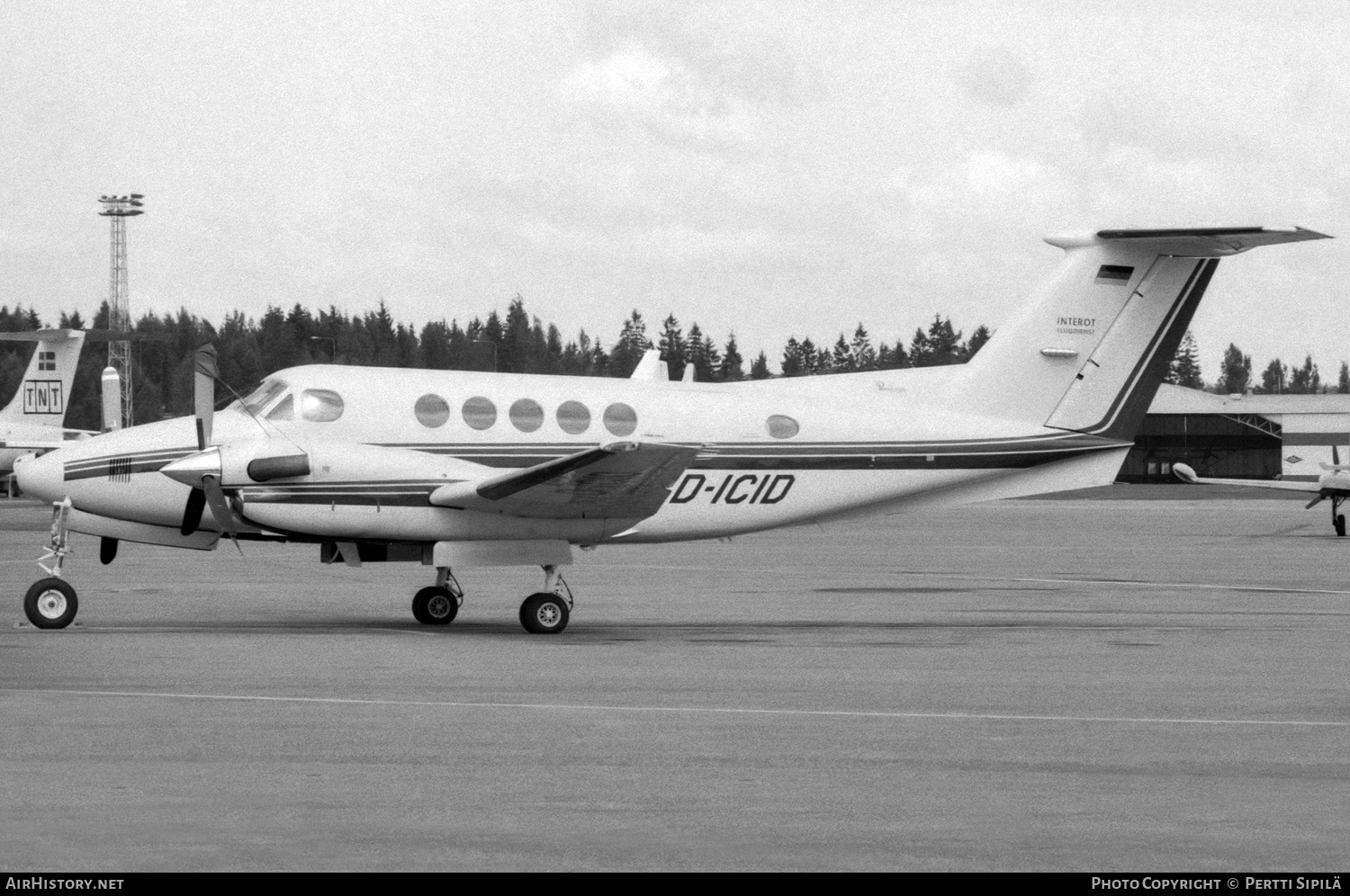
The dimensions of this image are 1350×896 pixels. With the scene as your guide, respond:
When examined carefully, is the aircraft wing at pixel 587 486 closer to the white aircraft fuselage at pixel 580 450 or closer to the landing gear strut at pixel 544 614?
the white aircraft fuselage at pixel 580 450

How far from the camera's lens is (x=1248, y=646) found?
15.2 meters

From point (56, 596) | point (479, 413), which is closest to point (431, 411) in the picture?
point (479, 413)

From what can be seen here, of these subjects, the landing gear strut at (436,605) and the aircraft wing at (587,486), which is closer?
the aircraft wing at (587,486)

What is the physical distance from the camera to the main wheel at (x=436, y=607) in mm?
17562

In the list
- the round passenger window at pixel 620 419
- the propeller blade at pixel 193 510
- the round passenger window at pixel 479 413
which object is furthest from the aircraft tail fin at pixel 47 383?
the round passenger window at pixel 620 419

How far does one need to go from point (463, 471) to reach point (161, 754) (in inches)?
314

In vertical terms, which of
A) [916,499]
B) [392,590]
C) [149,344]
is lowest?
[392,590]

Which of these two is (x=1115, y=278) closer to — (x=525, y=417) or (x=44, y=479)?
(x=525, y=417)

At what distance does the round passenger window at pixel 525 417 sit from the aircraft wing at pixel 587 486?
115 cm

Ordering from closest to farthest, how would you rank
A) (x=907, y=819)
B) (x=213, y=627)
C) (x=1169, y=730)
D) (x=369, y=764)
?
(x=907, y=819) < (x=369, y=764) < (x=1169, y=730) < (x=213, y=627)

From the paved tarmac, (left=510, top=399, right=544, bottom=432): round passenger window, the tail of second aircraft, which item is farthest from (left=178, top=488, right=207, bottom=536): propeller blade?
the tail of second aircraft

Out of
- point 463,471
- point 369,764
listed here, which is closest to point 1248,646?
point 463,471

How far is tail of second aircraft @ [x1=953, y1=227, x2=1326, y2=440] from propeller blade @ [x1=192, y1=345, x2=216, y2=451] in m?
8.39

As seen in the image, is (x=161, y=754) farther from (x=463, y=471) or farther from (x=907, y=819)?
(x=463, y=471)
